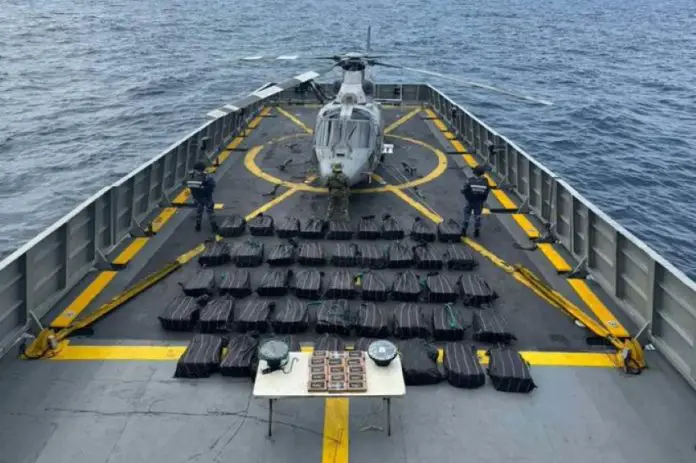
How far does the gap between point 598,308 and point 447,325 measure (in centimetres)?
314

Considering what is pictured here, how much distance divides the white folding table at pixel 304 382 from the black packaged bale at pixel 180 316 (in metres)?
2.97

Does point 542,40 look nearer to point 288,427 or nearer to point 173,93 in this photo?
point 173,93

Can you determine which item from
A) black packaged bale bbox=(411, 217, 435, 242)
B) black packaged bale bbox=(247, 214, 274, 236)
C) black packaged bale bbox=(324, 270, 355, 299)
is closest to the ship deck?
black packaged bale bbox=(324, 270, 355, 299)

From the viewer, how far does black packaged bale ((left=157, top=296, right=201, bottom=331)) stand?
29.8 feet

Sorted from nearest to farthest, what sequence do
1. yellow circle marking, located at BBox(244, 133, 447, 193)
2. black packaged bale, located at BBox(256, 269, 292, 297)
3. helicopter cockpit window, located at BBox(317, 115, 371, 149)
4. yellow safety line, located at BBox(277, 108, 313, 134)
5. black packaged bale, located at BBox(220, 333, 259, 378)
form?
black packaged bale, located at BBox(220, 333, 259, 378) → black packaged bale, located at BBox(256, 269, 292, 297) → helicopter cockpit window, located at BBox(317, 115, 371, 149) → yellow circle marking, located at BBox(244, 133, 447, 193) → yellow safety line, located at BBox(277, 108, 313, 134)

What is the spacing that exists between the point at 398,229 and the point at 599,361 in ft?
17.6

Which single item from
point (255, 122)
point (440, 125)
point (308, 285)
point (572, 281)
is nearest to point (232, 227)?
point (308, 285)

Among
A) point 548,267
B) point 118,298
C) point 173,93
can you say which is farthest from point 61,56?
point 548,267

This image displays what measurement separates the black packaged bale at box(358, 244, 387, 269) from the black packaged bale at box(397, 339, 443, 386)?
287 cm

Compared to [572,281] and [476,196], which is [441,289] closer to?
[572,281]

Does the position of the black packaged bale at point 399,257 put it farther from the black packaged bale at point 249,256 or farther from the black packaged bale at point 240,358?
the black packaged bale at point 240,358

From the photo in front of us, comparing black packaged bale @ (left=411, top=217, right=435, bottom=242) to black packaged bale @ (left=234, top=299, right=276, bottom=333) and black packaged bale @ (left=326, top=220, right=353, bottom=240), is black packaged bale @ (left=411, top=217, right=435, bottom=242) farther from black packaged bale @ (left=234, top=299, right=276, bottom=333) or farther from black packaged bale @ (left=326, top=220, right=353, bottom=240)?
black packaged bale @ (left=234, top=299, right=276, bottom=333)

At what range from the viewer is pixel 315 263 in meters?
11.3

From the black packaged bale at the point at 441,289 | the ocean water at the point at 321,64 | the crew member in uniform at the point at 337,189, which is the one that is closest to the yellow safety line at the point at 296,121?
the ocean water at the point at 321,64
